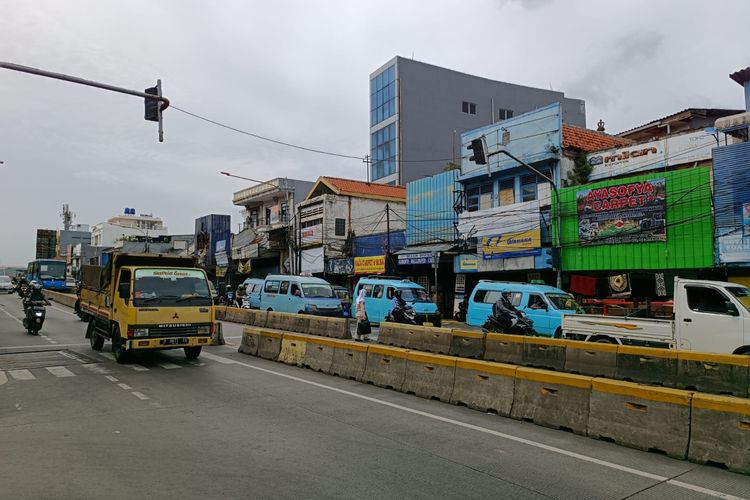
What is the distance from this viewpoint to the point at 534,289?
15602 mm

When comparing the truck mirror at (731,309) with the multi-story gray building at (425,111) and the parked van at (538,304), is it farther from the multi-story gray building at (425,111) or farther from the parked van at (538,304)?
the multi-story gray building at (425,111)

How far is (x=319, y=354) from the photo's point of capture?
37.9ft

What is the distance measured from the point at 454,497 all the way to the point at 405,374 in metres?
4.76

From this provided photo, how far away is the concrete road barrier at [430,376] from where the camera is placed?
8547 mm

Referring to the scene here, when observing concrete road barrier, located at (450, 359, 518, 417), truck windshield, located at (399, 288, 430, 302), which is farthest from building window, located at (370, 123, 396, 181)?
concrete road barrier, located at (450, 359, 518, 417)

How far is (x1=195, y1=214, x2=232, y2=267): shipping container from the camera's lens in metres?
51.6

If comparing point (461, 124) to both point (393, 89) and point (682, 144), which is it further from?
point (682, 144)

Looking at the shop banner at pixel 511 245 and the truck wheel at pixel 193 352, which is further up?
the shop banner at pixel 511 245

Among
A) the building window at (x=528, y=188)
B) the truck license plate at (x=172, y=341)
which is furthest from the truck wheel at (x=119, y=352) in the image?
the building window at (x=528, y=188)

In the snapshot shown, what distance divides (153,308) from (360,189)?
2846cm

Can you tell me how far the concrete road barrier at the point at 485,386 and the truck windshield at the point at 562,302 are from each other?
775cm

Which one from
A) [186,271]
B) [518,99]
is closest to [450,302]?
[186,271]

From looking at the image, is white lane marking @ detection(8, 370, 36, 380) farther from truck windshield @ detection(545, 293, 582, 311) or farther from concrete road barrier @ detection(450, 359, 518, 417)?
truck windshield @ detection(545, 293, 582, 311)

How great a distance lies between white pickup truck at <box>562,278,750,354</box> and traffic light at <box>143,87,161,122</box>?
36.3 ft
